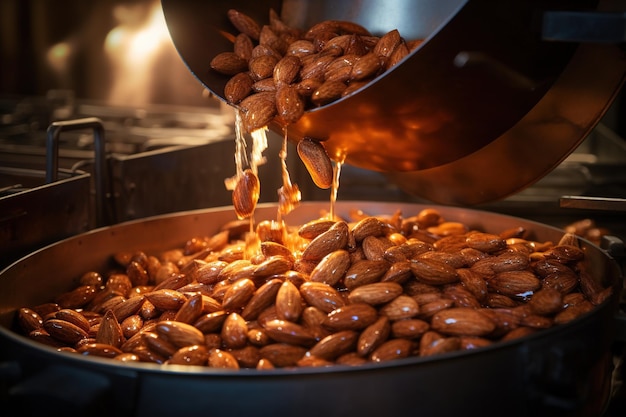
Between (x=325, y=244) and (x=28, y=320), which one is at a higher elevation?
(x=325, y=244)

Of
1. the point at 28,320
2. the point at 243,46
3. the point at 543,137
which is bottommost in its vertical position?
the point at 28,320

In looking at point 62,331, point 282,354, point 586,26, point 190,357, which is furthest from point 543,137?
point 62,331

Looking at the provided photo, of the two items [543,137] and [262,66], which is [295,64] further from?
[543,137]

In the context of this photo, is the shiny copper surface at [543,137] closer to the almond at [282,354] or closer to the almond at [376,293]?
the almond at [376,293]

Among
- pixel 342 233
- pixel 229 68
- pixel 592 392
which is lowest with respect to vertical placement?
pixel 592 392

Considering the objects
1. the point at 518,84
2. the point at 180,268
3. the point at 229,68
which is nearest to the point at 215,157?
the point at 180,268

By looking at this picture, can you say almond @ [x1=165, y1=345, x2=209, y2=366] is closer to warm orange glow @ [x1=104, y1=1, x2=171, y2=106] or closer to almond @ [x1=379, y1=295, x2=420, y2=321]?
almond @ [x1=379, y1=295, x2=420, y2=321]

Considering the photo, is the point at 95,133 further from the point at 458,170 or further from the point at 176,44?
the point at 458,170
